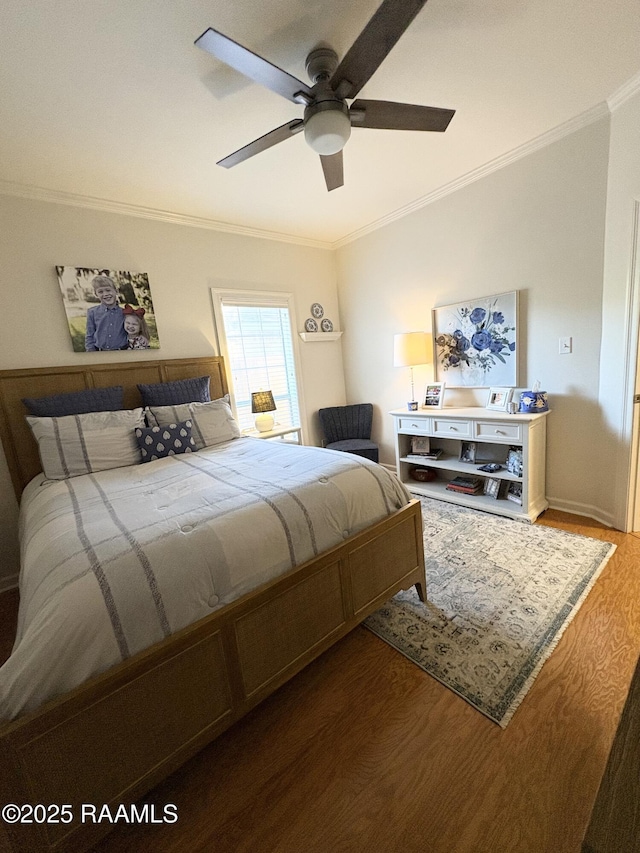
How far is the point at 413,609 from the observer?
6.03ft

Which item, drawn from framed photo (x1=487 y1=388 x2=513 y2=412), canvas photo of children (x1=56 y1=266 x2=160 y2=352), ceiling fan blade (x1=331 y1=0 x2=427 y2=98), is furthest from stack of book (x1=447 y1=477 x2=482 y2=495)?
canvas photo of children (x1=56 y1=266 x2=160 y2=352)

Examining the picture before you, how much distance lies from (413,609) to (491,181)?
3.06 m

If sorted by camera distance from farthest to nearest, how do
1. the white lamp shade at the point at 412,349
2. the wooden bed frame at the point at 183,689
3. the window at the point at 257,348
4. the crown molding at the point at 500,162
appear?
1. the window at the point at 257,348
2. the white lamp shade at the point at 412,349
3. the crown molding at the point at 500,162
4. the wooden bed frame at the point at 183,689

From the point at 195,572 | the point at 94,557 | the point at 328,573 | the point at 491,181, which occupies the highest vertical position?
the point at 491,181

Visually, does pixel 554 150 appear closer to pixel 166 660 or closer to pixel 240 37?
pixel 240 37

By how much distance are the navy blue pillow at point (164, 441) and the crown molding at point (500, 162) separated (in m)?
2.75

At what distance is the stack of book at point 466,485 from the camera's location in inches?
117

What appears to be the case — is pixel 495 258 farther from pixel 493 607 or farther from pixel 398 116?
pixel 493 607

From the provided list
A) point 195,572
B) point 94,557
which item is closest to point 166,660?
point 195,572

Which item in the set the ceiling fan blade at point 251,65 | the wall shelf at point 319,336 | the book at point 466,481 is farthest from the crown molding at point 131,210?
the book at point 466,481

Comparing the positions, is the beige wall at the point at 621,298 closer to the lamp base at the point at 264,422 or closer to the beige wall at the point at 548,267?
the beige wall at the point at 548,267

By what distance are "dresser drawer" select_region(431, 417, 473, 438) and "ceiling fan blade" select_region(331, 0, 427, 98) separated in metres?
2.16

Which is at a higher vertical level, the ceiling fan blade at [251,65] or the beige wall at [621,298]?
the ceiling fan blade at [251,65]

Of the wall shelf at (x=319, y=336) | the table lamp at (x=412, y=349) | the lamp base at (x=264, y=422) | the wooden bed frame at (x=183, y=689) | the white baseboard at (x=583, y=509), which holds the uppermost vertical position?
the wall shelf at (x=319, y=336)
